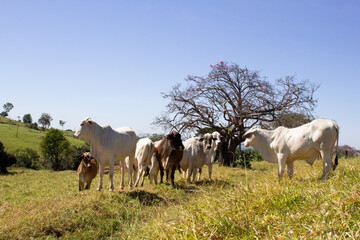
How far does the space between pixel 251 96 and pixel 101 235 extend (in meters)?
16.3

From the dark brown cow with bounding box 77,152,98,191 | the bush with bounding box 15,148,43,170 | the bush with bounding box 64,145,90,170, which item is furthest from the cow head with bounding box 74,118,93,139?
the bush with bounding box 15,148,43,170

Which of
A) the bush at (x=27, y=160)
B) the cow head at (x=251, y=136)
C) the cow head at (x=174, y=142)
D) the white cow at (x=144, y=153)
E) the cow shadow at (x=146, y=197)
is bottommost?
the bush at (x=27, y=160)

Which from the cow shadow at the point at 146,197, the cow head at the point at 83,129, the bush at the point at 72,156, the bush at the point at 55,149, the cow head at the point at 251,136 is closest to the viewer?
the cow shadow at the point at 146,197

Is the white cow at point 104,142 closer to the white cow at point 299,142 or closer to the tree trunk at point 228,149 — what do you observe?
the white cow at point 299,142

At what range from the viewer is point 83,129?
8469 millimetres

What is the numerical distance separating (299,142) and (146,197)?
179 inches

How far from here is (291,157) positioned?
862cm

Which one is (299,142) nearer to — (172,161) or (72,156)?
(172,161)

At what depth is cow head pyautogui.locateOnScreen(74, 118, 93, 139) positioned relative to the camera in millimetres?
8384

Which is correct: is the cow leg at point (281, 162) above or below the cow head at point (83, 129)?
below

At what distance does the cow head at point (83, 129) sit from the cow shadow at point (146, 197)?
211 centimetres

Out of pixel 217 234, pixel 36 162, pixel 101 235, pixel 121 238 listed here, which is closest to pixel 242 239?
pixel 217 234

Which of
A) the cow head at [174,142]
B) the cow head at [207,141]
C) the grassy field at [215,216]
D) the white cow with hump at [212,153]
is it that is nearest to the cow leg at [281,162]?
the grassy field at [215,216]

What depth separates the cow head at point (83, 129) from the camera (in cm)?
838
